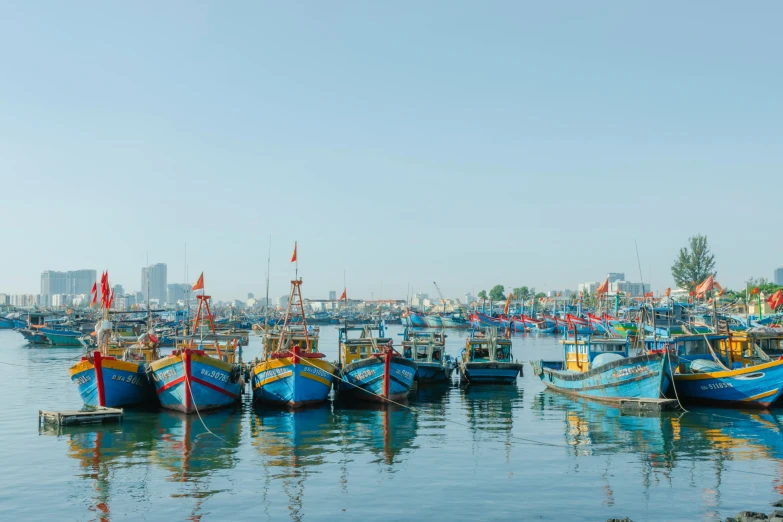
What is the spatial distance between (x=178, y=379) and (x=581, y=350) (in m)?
23.1

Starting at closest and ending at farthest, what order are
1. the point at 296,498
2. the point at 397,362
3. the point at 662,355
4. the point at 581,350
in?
the point at 296,498, the point at 662,355, the point at 397,362, the point at 581,350

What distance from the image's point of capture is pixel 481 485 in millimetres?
→ 22438

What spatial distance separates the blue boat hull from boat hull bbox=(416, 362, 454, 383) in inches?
397

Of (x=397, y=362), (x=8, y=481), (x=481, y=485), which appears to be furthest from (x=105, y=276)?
(x=481, y=485)

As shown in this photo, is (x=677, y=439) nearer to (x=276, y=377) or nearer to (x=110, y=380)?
(x=276, y=377)

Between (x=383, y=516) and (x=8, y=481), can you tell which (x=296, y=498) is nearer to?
(x=383, y=516)

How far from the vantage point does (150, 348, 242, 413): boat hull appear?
35.3 m

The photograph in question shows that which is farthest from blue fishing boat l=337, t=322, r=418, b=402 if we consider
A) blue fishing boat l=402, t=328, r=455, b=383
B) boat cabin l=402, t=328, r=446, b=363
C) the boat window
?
the boat window

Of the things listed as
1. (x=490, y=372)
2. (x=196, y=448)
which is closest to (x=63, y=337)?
(x=490, y=372)

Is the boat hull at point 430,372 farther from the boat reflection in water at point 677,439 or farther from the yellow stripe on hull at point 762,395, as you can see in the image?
the yellow stripe on hull at point 762,395

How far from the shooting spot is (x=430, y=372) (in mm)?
49625

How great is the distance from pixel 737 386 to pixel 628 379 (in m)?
5.19

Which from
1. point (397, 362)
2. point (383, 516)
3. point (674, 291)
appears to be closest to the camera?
point (383, 516)

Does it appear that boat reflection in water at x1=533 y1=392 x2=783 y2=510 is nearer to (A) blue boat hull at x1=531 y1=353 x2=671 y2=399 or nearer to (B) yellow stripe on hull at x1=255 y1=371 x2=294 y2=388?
(A) blue boat hull at x1=531 y1=353 x2=671 y2=399
